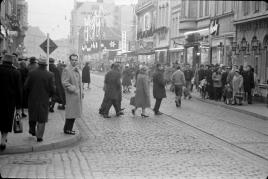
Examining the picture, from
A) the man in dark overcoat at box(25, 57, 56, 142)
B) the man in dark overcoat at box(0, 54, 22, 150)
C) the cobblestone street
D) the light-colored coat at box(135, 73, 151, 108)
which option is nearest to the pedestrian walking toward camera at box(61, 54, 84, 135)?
the cobblestone street

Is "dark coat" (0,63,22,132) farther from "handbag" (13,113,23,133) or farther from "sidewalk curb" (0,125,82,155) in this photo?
"handbag" (13,113,23,133)

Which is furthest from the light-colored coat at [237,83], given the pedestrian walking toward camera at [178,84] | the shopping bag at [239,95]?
the pedestrian walking toward camera at [178,84]

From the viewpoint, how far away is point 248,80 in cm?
2773

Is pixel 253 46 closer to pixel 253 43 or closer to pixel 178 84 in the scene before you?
pixel 253 43

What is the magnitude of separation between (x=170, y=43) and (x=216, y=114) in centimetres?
3835

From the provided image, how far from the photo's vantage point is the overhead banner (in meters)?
130

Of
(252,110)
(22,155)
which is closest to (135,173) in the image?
(22,155)

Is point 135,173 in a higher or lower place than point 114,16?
lower

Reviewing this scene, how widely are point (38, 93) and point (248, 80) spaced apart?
16.9m

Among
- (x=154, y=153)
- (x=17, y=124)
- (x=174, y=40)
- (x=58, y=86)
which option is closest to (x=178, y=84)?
(x=58, y=86)

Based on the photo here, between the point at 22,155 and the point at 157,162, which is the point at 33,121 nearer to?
the point at 22,155

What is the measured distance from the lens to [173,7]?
5353 cm

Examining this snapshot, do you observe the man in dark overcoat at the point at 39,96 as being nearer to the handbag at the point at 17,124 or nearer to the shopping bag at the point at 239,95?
the handbag at the point at 17,124

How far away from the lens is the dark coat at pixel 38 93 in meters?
12.4
